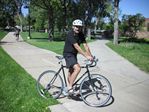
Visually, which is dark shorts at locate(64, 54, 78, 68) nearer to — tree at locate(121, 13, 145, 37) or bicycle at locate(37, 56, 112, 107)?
bicycle at locate(37, 56, 112, 107)

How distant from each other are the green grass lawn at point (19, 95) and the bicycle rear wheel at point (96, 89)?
0.81 metres

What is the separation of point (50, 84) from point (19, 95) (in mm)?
862

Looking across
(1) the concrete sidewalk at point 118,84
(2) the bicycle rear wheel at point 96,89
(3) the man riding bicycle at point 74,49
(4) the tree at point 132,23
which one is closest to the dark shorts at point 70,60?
(3) the man riding bicycle at point 74,49

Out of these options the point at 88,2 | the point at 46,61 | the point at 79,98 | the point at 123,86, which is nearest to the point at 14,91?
the point at 79,98

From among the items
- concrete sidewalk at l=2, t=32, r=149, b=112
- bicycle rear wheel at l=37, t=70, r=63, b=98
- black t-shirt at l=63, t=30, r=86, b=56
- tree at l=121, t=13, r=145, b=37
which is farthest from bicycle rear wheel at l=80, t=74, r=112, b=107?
tree at l=121, t=13, r=145, b=37

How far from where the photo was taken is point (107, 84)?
6051 mm

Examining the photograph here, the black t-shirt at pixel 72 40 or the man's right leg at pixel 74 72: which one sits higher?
the black t-shirt at pixel 72 40

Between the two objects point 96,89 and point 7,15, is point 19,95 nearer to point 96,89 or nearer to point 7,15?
point 96,89

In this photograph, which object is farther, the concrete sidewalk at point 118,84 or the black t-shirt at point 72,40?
the black t-shirt at point 72,40

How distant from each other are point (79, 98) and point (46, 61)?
19.2 ft

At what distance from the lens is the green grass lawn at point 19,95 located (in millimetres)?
5740

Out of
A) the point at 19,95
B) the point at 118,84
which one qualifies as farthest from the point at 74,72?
the point at 118,84

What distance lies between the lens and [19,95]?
21.5 feet

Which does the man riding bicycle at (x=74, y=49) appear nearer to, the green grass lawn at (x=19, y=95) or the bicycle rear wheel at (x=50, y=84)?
the bicycle rear wheel at (x=50, y=84)
